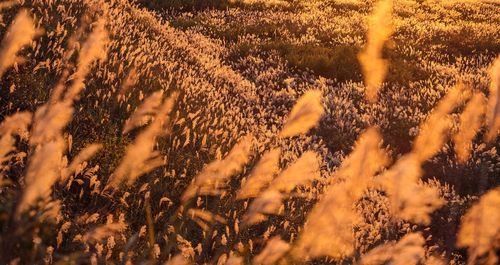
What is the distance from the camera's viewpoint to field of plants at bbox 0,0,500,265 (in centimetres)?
208

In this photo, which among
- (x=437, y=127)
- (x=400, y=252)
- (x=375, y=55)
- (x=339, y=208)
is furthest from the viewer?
(x=375, y=55)

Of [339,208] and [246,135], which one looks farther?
[246,135]

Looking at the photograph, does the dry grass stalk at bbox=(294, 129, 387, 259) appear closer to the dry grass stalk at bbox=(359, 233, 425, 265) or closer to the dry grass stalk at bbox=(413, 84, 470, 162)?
the dry grass stalk at bbox=(359, 233, 425, 265)

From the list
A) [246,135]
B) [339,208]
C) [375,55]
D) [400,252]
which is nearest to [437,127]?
[246,135]

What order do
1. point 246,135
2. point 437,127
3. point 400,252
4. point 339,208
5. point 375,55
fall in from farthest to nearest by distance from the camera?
point 375,55 → point 437,127 → point 246,135 → point 339,208 → point 400,252

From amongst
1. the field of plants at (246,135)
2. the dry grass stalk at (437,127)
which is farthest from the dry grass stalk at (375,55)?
the dry grass stalk at (437,127)

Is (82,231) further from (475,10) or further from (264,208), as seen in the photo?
(475,10)

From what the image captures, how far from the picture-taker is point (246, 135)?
18.2ft

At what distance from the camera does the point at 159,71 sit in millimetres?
6238

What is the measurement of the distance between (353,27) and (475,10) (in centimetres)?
1127

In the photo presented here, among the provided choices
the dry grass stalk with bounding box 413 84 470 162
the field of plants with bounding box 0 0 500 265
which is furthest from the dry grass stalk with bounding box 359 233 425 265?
the dry grass stalk with bounding box 413 84 470 162

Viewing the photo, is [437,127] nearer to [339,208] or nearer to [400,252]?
[339,208]

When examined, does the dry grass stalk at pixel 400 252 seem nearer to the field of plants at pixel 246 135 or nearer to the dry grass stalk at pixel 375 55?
the field of plants at pixel 246 135

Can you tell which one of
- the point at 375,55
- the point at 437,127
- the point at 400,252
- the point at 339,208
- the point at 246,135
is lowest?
the point at 400,252
